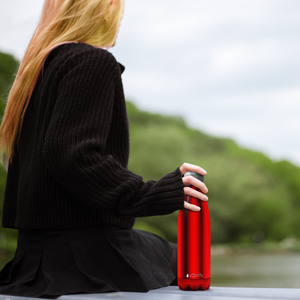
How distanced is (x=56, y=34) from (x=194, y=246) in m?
0.67

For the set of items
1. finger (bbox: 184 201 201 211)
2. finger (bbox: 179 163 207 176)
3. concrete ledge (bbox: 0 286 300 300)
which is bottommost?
concrete ledge (bbox: 0 286 300 300)

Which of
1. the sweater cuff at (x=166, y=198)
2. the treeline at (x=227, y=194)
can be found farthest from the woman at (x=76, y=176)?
the treeline at (x=227, y=194)

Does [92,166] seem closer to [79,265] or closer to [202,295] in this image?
[79,265]

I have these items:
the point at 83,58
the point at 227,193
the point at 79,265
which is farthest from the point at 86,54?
the point at 227,193

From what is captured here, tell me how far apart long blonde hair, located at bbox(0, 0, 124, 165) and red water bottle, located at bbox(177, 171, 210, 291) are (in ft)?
1.62

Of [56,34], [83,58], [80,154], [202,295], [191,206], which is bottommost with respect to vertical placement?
[202,295]

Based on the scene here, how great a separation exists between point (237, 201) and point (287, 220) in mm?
2450

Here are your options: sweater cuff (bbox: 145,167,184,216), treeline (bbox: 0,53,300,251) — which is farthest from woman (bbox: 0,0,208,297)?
treeline (bbox: 0,53,300,251)

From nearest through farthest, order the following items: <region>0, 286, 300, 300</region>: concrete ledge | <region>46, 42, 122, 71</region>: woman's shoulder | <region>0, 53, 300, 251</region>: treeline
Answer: <region>0, 286, 300, 300</region>: concrete ledge < <region>46, 42, 122, 71</region>: woman's shoulder < <region>0, 53, 300, 251</region>: treeline

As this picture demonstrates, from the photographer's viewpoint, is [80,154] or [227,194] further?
[227,194]

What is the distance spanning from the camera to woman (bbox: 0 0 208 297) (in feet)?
2.65

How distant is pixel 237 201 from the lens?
12.3 m

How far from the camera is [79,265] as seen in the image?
88cm

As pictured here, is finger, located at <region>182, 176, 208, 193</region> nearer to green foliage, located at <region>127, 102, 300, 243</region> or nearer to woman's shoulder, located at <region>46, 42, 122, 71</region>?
woman's shoulder, located at <region>46, 42, 122, 71</region>
